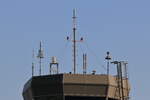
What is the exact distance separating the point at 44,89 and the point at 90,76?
10.3 metres

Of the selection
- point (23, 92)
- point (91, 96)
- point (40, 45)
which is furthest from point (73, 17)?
point (23, 92)

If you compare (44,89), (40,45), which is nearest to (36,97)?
(44,89)

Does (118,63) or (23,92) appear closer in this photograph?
(118,63)

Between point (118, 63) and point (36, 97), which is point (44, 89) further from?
point (118, 63)

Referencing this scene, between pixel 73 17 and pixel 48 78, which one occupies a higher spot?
pixel 73 17

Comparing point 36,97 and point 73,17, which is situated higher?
point 73,17

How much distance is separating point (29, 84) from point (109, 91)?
18054mm

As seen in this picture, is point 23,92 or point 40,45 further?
point 23,92

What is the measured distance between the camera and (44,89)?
129 meters

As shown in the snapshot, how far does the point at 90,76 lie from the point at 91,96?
4275mm

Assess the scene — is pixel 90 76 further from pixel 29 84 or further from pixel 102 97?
pixel 29 84

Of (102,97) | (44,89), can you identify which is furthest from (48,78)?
(102,97)

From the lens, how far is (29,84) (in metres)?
133

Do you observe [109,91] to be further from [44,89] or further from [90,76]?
[44,89]
